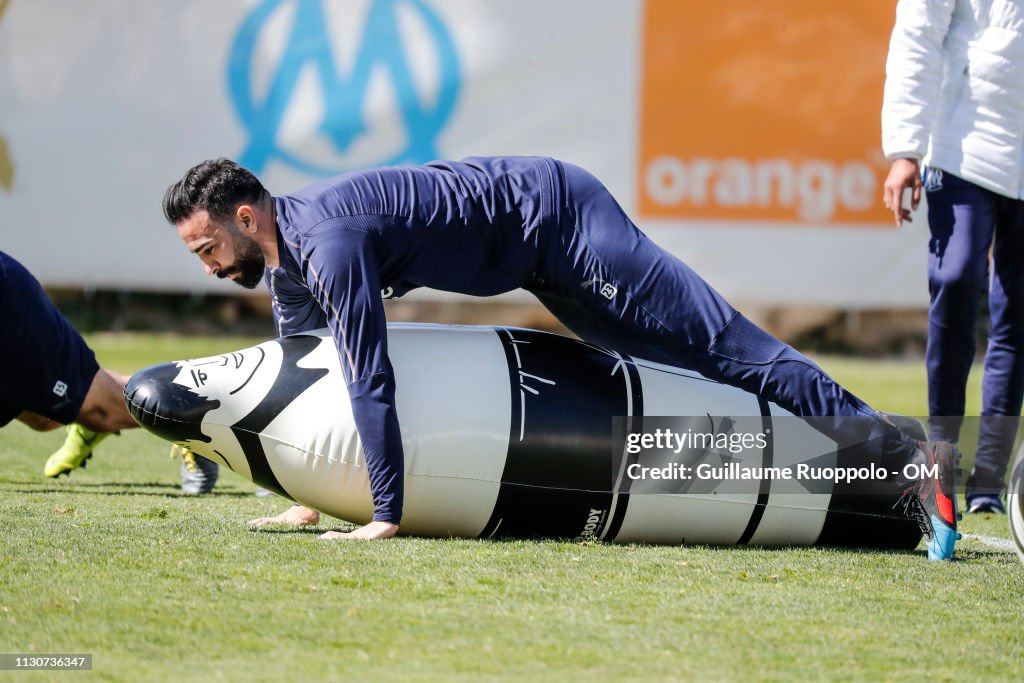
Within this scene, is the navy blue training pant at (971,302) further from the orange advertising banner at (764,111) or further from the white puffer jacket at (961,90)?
the orange advertising banner at (764,111)

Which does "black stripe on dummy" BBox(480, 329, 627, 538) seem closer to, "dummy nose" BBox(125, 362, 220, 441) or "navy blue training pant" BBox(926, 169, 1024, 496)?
"dummy nose" BBox(125, 362, 220, 441)

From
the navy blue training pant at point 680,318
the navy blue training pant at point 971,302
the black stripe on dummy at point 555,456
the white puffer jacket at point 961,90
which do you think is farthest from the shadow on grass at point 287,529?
the white puffer jacket at point 961,90

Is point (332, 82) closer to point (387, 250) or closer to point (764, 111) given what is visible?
point (764, 111)

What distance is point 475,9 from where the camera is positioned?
833 cm

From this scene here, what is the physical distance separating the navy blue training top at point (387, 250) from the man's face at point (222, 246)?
8 cm

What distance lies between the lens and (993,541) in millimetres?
3643

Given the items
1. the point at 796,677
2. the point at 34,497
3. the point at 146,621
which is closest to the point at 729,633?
the point at 796,677

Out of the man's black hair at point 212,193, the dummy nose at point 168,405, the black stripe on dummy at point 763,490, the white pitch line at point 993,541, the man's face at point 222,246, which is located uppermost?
the man's black hair at point 212,193

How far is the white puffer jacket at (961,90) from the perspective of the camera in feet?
12.7

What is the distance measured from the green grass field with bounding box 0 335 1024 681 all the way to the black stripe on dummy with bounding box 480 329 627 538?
0.33 ft

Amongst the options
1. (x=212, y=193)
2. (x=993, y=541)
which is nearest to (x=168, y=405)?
(x=212, y=193)

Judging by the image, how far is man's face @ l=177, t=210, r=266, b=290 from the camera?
334 cm

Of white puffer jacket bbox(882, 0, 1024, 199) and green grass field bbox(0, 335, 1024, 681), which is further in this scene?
white puffer jacket bbox(882, 0, 1024, 199)

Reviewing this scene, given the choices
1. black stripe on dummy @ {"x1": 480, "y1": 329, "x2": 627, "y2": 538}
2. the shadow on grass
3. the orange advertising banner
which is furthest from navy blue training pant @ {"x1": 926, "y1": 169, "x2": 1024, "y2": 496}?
the orange advertising banner
